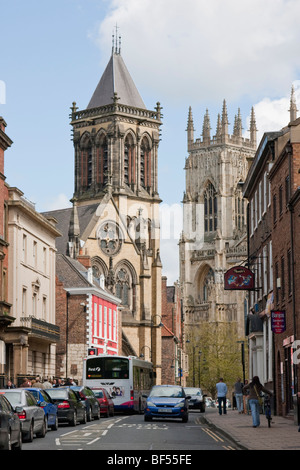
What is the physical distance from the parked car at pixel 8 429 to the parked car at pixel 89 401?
13399 mm

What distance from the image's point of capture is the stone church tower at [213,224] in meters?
145

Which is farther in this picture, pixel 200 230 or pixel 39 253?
pixel 200 230

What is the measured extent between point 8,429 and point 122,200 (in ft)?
263

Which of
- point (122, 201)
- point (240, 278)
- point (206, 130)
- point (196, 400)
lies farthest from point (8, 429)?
point (206, 130)

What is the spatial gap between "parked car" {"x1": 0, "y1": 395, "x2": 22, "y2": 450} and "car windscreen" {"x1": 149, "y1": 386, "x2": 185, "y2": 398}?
15554mm

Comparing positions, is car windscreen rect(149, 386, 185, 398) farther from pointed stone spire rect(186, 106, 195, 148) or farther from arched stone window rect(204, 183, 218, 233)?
pointed stone spire rect(186, 106, 195, 148)

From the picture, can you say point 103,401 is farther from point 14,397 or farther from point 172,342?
point 172,342

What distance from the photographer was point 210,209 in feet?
504

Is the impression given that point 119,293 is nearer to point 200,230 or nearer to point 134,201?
point 134,201

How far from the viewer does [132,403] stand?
4438cm

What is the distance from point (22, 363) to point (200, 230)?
107 m
